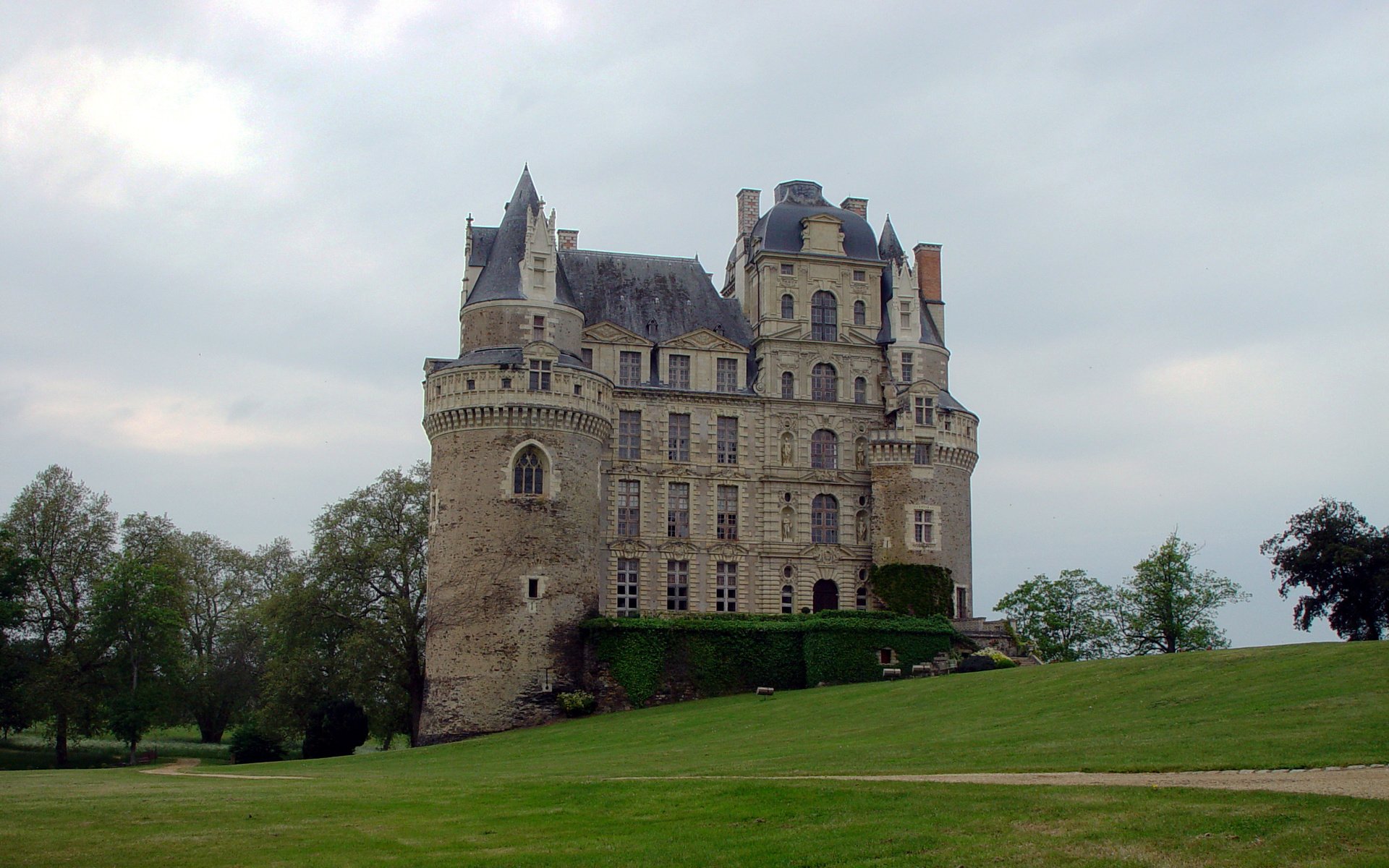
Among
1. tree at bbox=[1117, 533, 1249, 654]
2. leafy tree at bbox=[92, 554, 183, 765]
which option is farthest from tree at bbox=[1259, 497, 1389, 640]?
leafy tree at bbox=[92, 554, 183, 765]

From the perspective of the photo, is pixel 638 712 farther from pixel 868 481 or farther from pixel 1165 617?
pixel 1165 617

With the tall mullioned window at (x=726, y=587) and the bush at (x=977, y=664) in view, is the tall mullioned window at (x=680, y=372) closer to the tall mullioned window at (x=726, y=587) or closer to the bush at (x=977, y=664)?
the tall mullioned window at (x=726, y=587)

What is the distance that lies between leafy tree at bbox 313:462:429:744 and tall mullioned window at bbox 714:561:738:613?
13949 millimetres

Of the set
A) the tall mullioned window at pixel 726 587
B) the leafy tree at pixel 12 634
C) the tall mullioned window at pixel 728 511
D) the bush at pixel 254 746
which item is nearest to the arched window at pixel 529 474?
the tall mullioned window at pixel 728 511

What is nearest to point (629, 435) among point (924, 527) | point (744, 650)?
point (744, 650)

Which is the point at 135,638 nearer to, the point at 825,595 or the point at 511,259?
the point at 511,259

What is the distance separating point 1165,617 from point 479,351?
38711 mm

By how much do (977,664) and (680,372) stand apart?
19.0m

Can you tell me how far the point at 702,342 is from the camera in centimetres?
6038

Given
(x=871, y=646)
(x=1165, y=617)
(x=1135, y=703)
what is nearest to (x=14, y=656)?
(x=871, y=646)

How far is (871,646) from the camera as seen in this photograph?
53.5 metres

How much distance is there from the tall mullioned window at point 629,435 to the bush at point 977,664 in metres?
16.8

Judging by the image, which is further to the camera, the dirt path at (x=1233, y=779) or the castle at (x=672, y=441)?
the castle at (x=672, y=441)

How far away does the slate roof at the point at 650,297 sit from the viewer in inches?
2398
